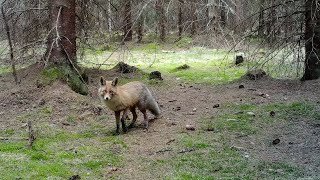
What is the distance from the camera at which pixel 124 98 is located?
7473 mm

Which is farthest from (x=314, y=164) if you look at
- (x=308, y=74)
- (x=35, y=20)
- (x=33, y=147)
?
(x=35, y=20)

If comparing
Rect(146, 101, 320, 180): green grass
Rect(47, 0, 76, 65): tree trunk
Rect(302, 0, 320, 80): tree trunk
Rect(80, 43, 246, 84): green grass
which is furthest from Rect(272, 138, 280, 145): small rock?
Rect(47, 0, 76, 65): tree trunk

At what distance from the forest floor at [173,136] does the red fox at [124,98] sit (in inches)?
13.6

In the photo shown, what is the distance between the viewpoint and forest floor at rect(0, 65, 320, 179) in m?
5.75

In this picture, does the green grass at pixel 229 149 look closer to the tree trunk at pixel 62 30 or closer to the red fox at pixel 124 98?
the red fox at pixel 124 98

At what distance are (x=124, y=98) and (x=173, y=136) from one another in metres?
1.09

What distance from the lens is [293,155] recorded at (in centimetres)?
621

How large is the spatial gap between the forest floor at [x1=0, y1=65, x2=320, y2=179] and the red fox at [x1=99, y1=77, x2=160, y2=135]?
345mm

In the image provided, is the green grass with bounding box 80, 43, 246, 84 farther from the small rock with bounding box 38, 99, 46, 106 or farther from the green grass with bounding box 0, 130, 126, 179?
the green grass with bounding box 0, 130, 126, 179

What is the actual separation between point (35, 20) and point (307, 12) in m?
7.77

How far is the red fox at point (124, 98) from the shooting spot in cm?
730

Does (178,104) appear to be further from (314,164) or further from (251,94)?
(314,164)

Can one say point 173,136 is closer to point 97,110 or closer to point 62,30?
point 97,110

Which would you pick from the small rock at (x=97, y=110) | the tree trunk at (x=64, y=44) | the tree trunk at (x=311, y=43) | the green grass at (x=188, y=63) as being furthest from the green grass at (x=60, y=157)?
the tree trunk at (x=311, y=43)
